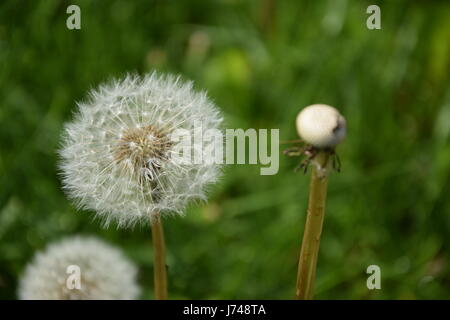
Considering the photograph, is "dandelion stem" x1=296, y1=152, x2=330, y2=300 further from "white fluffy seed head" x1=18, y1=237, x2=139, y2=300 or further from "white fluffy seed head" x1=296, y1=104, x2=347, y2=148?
"white fluffy seed head" x1=18, y1=237, x2=139, y2=300

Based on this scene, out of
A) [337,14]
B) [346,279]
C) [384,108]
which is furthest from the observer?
[337,14]

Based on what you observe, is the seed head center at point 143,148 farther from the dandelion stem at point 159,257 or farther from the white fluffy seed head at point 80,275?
the white fluffy seed head at point 80,275

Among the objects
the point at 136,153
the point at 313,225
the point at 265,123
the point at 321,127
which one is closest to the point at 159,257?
the point at 136,153

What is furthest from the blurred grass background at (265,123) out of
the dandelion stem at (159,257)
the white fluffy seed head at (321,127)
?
the white fluffy seed head at (321,127)

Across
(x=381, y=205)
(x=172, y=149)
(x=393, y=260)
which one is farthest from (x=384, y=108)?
(x=172, y=149)

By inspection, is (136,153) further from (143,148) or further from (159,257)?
(159,257)
